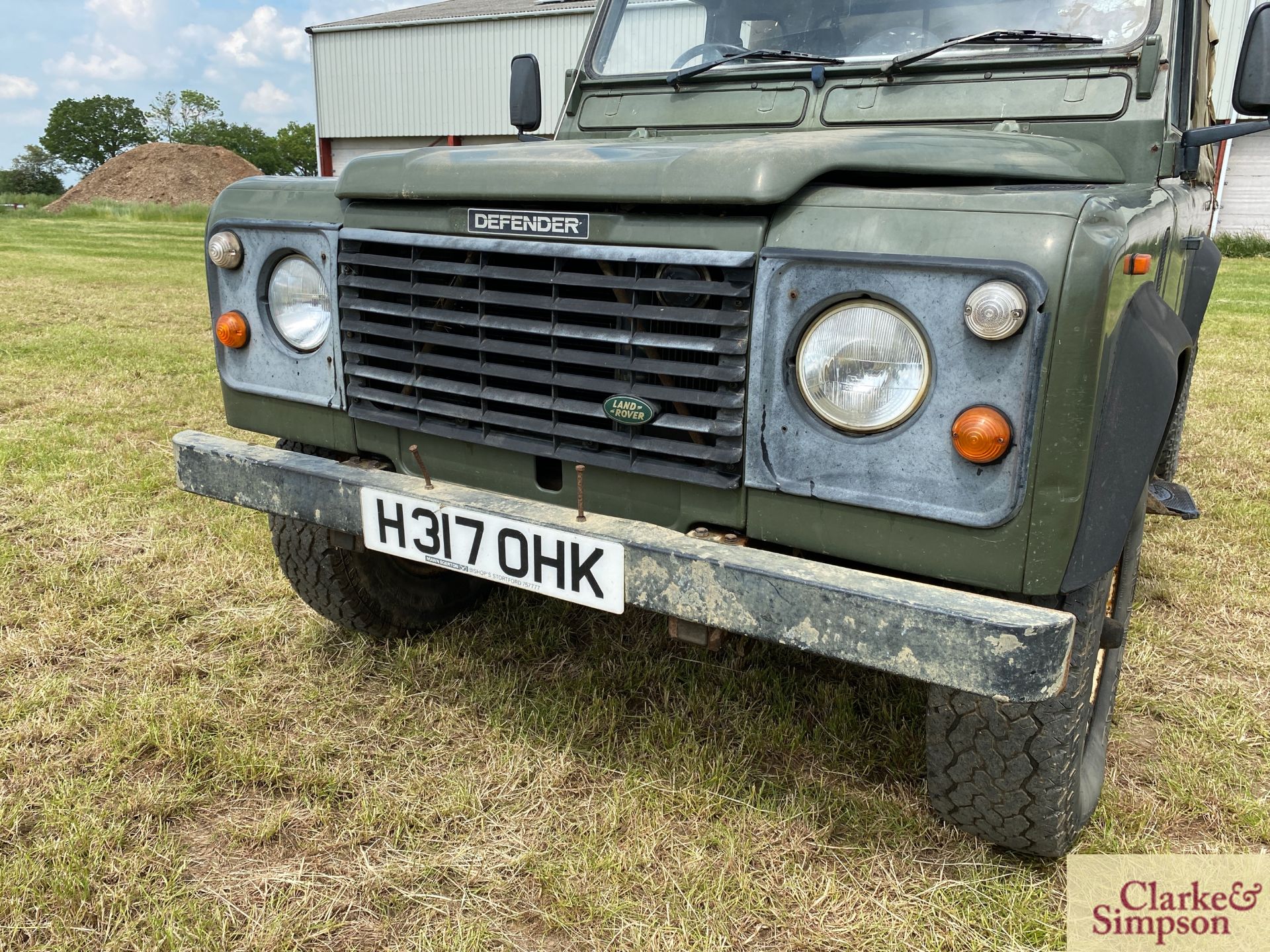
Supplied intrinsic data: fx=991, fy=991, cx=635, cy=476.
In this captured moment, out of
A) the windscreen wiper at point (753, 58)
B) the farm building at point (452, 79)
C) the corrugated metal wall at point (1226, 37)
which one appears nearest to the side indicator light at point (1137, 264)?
the windscreen wiper at point (753, 58)

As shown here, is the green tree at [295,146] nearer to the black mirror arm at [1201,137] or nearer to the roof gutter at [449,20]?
the roof gutter at [449,20]

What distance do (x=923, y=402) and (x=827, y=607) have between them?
392 mm

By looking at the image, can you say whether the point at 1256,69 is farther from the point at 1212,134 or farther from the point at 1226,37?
the point at 1226,37

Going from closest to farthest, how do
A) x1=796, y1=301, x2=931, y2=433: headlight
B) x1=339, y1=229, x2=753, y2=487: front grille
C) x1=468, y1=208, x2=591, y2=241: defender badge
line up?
1. x1=796, y1=301, x2=931, y2=433: headlight
2. x1=339, y1=229, x2=753, y2=487: front grille
3. x1=468, y1=208, x2=591, y2=241: defender badge

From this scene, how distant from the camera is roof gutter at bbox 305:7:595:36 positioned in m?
20.8

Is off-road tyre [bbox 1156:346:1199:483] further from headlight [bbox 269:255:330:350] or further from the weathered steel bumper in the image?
headlight [bbox 269:255:330:350]

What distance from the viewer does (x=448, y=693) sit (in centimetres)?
283

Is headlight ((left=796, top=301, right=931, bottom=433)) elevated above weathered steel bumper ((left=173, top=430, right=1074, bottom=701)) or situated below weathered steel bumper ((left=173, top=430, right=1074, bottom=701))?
above

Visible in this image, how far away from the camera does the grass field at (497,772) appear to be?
202cm

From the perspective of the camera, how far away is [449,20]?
22.6m

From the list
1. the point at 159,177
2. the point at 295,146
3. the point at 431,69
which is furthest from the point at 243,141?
the point at 431,69

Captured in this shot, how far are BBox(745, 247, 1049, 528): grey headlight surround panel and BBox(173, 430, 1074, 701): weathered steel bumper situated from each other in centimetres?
15

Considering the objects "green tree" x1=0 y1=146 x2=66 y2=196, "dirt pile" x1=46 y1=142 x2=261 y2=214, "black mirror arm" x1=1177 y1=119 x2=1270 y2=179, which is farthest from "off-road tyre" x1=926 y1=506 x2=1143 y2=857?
"green tree" x1=0 y1=146 x2=66 y2=196

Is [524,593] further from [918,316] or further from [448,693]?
[918,316]
